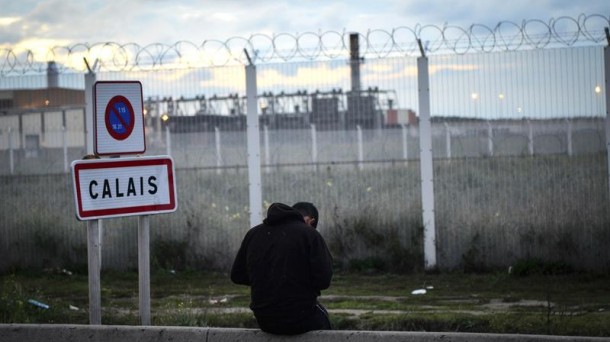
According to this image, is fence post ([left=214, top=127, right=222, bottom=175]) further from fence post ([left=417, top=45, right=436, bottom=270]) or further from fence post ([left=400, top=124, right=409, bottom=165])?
fence post ([left=417, top=45, right=436, bottom=270])

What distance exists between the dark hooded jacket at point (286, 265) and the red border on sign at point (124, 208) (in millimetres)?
1334

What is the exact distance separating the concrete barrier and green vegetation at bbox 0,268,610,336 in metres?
1.32

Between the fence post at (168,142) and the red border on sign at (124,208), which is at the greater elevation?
the fence post at (168,142)

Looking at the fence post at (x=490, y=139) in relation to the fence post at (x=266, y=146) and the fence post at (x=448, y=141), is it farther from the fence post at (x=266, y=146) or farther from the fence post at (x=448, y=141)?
the fence post at (x=266, y=146)

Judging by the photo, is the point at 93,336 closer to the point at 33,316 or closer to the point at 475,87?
the point at 33,316

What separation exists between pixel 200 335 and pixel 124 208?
1.30m

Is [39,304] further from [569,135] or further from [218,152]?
[569,135]

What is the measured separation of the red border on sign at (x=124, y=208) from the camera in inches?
327

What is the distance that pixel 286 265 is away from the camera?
754 centimetres

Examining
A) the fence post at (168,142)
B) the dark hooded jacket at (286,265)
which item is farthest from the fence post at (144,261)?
the fence post at (168,142)

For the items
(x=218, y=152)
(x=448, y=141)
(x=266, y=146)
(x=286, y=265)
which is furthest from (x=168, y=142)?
(x=286, y=265)

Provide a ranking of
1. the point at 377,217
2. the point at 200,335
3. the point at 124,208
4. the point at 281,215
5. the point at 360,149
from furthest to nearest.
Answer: the point at 360,149, the point at 377,217, the point at 124,208, the point at 200,335, the point at 281,215

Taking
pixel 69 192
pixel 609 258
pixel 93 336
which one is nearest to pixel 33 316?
pixel 93 336

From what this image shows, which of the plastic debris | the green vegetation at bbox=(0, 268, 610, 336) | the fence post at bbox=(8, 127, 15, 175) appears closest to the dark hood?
the green vegetation at bbox=(0, 268, 610, 336)
